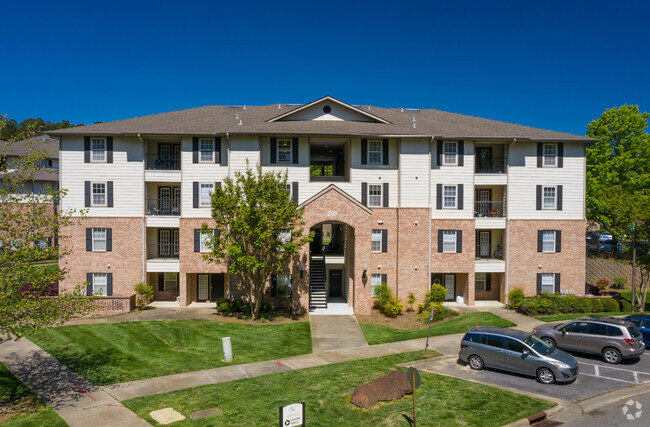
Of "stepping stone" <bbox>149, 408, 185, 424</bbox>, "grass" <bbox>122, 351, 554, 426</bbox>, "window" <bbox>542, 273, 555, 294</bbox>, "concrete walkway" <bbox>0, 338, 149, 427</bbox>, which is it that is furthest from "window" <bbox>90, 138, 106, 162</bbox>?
"window" <bbox>542, 273, 555, 294</bbox>

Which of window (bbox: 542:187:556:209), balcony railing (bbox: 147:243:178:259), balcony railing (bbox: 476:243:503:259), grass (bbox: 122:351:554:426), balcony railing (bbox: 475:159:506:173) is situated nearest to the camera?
grass (bbox: 122:351:554:426)

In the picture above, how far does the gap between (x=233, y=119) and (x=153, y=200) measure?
322 inches

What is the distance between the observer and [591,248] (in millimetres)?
41281

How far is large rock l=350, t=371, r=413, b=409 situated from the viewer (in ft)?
41.5

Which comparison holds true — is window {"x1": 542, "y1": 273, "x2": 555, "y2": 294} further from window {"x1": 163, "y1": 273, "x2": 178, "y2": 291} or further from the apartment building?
window {"x1": 163, "y1": 273, "x2": 178, "y2": 291}

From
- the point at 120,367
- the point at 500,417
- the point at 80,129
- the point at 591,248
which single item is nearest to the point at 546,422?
the point at 500,417

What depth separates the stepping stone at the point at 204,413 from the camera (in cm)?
1191

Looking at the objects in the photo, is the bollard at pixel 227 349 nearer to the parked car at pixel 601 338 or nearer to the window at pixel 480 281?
the parked car at pixel 601 338

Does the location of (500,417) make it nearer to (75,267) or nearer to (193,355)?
(193,355)

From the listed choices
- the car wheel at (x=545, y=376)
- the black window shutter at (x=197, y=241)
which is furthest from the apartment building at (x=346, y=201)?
the car wheel at (x=545, y=376)

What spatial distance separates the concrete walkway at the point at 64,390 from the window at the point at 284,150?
1656 centimetres

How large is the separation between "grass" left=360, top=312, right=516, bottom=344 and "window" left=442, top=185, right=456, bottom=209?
7.52 metres

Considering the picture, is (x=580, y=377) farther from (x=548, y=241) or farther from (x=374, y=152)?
(x=374, y=152)

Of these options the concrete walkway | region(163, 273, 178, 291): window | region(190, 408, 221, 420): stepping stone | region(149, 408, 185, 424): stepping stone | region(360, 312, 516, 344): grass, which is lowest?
region(360, 312, 516, 344): grass
